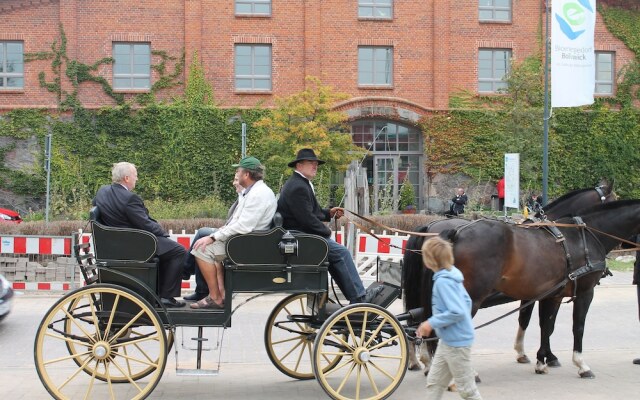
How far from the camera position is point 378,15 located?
31141mm

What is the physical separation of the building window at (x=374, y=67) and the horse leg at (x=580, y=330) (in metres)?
23.5

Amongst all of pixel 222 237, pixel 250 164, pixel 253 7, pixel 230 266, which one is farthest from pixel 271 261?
pixel 253 7

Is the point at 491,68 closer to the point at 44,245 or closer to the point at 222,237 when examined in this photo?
the point at 44,245

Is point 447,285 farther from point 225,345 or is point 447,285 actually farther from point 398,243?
point 398,243

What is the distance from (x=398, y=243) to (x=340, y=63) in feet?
58.3

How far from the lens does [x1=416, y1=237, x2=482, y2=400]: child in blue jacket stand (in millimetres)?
5738

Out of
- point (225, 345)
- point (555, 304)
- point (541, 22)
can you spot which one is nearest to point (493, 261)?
point (555, 304)

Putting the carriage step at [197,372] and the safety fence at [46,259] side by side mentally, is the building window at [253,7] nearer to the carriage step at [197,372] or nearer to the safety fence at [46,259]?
the safety fence at [46,259]

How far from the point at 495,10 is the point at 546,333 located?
2579cm

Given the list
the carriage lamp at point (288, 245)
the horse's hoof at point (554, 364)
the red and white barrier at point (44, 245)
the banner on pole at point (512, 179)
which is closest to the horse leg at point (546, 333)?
the horse's hoof at point (554, 364)

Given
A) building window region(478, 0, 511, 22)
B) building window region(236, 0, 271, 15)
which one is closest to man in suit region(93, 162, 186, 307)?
building window region(236, 0, 271, 15)

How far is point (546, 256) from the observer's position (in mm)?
7863

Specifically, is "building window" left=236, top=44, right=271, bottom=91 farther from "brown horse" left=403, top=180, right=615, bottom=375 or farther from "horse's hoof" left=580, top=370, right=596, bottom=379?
"horse's hoof" left=580, top=370, right=596, bottom=379

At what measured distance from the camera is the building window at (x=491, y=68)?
31.7 metres
